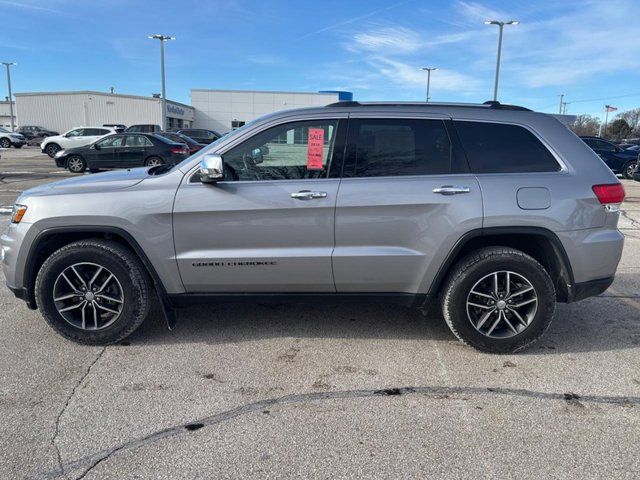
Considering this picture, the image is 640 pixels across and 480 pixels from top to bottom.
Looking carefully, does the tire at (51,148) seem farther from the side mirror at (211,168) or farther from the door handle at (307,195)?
the door handle at (307,195)

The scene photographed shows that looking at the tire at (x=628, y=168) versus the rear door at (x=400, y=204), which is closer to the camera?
the rear door at (x=400, y=204)

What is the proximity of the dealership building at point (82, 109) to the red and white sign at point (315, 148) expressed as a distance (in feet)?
174

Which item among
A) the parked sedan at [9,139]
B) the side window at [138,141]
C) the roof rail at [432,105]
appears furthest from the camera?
the parked sedan at [9,139]

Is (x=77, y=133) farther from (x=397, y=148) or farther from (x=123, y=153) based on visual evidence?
(x=397, y=148)

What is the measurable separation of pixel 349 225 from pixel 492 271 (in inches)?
44.2

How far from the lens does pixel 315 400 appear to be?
10.3 feet

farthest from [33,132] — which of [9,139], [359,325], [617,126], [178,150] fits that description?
[617,126]

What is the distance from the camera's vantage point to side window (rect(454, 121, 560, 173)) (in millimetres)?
3746

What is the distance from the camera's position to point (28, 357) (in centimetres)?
364

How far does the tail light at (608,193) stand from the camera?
3.71 meters

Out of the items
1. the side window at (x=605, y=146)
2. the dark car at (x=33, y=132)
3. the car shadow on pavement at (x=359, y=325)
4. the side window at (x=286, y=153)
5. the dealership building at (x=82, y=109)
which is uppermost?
the dealership building at (x=82, y=109)

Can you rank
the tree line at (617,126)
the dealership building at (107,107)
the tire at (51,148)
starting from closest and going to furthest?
1. the tire at (51,148)
2. the dealership building at (107,107)
3. the tree line at (617,126)

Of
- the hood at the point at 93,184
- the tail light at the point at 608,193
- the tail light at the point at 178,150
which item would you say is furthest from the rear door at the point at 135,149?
the tail light at the point at 608,193

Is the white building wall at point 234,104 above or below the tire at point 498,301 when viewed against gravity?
above
